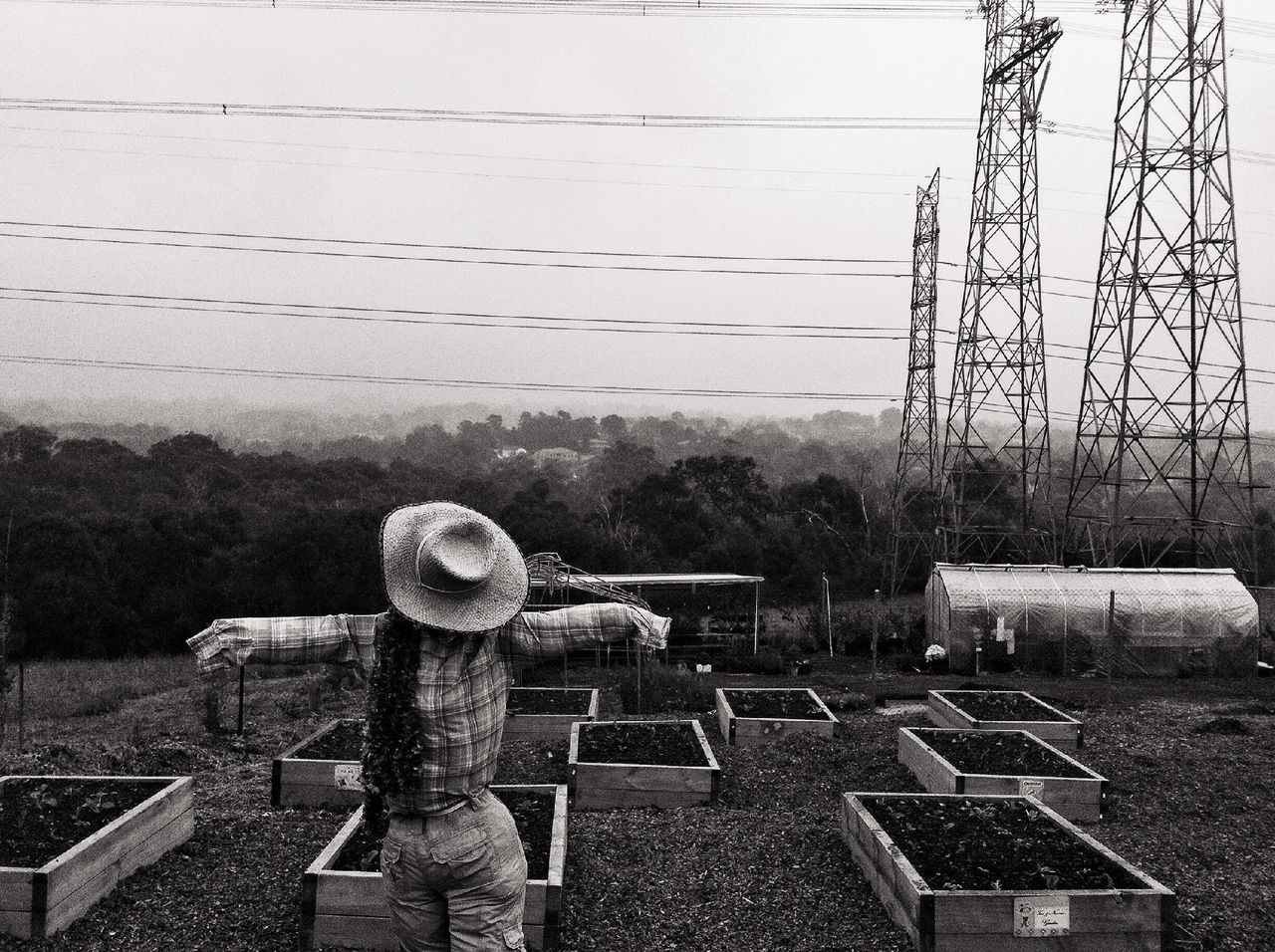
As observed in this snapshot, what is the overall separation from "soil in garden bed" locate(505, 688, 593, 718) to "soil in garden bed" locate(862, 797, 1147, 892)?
14.3 feet

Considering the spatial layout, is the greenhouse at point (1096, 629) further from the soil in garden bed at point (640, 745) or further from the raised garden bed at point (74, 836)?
the raised garden bed at point (74, 836)

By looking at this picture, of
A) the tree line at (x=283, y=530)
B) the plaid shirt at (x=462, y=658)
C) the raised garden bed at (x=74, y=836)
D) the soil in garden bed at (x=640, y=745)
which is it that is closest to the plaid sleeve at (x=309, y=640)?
the plaid shirt at (x=462, y=658)

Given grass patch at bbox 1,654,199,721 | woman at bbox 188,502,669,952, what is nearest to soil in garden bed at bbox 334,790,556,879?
woman at bbox 188,502,669,952

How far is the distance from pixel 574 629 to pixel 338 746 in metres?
4.93

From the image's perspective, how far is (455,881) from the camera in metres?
2.99

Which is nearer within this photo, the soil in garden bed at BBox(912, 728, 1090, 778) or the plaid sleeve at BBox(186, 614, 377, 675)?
the plaid sleeve at BBox(186, 614, 377, 675)

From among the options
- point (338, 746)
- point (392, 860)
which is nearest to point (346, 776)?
point (338, 746)

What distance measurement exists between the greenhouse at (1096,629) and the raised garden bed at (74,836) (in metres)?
13.7

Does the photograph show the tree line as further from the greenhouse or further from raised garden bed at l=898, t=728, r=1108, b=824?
raised garden bed at l=898, t=728, r=1108, b=824

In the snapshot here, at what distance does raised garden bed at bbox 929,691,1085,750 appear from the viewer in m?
9.23

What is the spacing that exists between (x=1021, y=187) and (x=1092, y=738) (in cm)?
1884

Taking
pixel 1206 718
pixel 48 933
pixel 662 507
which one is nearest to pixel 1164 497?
pixel 662 507

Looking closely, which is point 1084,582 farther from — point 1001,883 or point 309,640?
point 309,640

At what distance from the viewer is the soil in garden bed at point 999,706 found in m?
9.74
